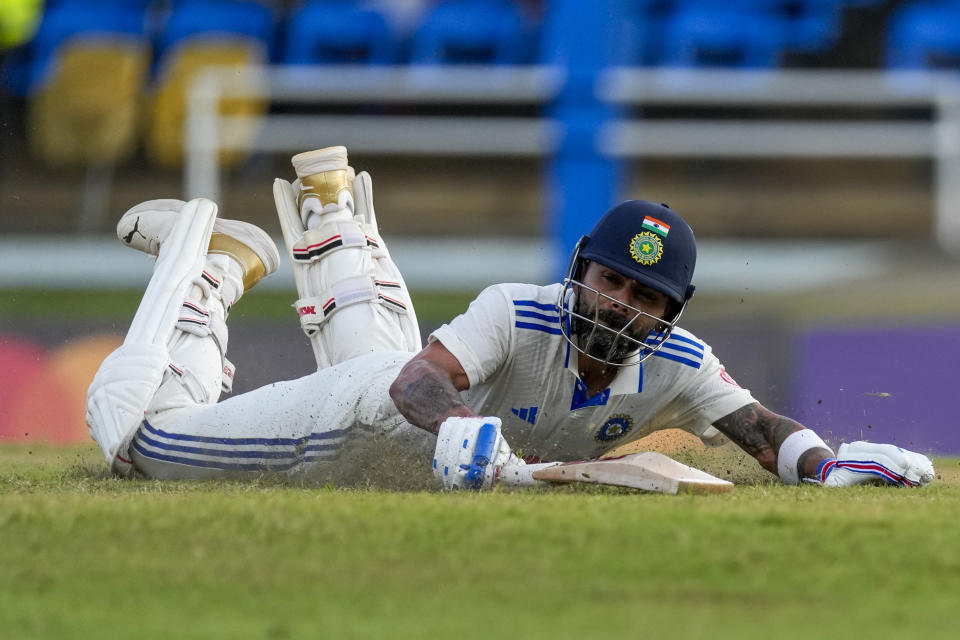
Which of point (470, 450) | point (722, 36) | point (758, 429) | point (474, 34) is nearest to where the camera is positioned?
point (470, 450)

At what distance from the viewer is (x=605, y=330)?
389 cm

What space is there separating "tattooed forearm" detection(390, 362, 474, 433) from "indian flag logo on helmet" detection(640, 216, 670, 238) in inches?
27.3

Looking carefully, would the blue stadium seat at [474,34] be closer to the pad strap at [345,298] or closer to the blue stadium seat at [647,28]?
the blue stadium seat at [647,28]

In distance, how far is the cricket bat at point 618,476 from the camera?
11.9ft

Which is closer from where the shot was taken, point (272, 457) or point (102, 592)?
point (102, 592)

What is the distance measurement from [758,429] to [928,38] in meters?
9.57

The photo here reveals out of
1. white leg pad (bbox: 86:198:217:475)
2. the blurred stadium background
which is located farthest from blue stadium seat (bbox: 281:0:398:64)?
white leg pad (bbox: 86:198:217:475)

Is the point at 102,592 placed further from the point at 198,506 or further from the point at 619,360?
the point at 619,360

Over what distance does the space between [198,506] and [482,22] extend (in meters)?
10.3

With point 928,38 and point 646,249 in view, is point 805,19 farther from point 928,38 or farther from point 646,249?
point 646,249

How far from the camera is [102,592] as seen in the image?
2.37 m

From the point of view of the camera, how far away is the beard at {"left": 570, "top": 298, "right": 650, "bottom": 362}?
153 inches

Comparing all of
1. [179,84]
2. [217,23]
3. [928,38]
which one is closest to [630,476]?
[179,84]

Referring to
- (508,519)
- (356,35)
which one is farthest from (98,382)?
(356,35)
